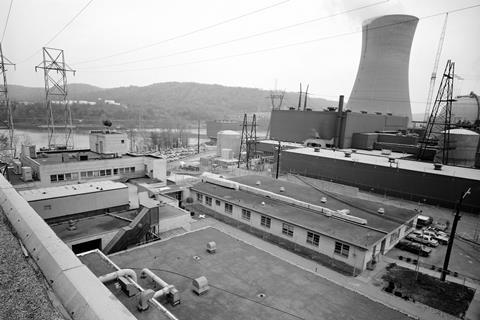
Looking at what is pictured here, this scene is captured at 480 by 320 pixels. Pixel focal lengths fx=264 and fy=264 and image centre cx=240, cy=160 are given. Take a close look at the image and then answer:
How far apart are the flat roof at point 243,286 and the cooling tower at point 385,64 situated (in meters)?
51.2

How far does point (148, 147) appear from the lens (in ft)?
228

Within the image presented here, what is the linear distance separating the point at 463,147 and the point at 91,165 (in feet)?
141

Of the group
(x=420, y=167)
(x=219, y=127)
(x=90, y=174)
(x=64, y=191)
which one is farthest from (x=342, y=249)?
(x=219, y=127)

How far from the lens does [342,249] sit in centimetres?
1459

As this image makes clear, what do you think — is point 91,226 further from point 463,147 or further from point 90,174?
Answer: point 463,147

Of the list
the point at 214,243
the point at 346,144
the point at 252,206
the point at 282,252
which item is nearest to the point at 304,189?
the point at 252,206

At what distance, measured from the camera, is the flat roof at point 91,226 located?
41.9 ft

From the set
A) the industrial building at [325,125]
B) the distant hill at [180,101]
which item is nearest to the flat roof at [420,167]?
the industrial building at [325,125]

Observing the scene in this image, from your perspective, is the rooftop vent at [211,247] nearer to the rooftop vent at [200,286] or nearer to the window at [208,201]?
the rooftop vent at [200,286]

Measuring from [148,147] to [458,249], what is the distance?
65286mm

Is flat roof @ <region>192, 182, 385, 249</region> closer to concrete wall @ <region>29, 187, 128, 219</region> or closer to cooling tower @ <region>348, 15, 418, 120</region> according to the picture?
concrete wall @ <region>29, 187, 128, 219</region>

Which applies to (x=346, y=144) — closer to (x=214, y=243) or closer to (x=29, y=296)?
(x=214, y=243)

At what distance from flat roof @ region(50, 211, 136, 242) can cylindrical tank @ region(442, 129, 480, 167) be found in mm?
39418

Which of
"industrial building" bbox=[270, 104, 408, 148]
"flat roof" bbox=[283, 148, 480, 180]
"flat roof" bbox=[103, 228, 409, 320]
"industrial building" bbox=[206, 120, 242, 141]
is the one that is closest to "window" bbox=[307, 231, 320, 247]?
"flat roof" bbox=[103, 228, 409, 320]
